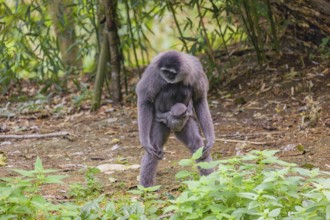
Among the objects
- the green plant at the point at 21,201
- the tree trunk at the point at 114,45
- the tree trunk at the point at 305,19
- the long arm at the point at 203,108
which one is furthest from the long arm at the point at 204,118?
the tree trunk at the point at 114,45

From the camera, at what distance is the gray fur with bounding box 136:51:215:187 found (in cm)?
612

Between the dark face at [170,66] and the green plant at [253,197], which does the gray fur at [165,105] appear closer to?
the dark face at [170,66]

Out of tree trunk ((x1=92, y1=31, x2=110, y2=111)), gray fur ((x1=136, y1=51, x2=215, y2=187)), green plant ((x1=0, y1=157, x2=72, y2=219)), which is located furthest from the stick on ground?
green plant ((x1=0, y1=157, x2=72, y2=219))

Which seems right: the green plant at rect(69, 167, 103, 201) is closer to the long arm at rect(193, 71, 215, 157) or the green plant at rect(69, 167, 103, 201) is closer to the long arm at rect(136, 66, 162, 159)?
the long arm at rect(136, 66, 162, 159)

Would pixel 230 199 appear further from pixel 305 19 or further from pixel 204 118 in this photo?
pixel 305 19

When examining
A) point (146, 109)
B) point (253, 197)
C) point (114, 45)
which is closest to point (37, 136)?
point (114, 45)

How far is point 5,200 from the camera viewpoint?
475 cm

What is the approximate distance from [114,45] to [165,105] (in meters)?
4.26

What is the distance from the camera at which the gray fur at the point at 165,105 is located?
6117 millimetres

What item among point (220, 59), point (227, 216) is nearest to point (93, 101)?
point (220, 59)

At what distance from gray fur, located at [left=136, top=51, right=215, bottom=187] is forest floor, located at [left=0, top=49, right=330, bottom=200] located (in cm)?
53

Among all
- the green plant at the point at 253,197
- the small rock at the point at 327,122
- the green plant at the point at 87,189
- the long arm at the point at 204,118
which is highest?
the long arm at the point at 204,118

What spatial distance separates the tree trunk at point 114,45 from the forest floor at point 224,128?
0.80ft

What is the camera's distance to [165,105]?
20.6 ft
